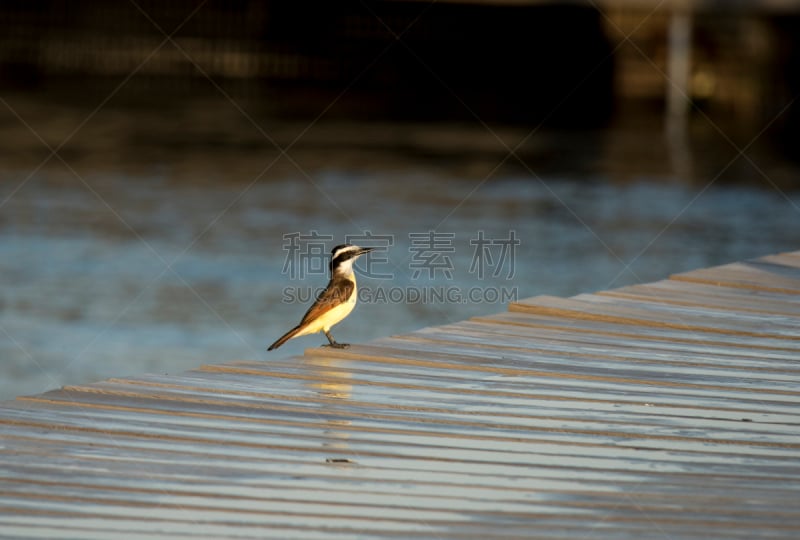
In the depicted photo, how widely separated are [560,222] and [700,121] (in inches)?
930

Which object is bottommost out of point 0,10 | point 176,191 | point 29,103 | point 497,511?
point 497,511

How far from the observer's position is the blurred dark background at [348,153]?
1961 cm

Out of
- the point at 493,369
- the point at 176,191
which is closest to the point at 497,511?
the point at 493,369

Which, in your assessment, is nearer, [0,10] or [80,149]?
[80,149]

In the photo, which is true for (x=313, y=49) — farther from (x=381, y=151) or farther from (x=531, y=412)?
(x=531, y=412)

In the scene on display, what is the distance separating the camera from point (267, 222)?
26297mm

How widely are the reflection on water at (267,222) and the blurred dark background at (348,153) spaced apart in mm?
78

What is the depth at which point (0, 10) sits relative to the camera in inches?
2335

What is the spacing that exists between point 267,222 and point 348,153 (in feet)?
36.6
